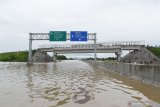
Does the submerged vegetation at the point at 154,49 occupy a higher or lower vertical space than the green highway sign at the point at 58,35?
lower

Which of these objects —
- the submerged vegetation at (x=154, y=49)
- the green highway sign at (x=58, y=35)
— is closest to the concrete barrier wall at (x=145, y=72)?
the green highway sign at (x=58, y=35)

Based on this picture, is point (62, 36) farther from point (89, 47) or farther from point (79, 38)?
point (89, 47)

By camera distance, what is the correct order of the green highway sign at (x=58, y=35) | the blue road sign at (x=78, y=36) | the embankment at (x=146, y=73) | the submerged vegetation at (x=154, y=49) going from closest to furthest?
the embankment at (x=146, y=73) < the blue road sign at (x=78, y=36) < the green highway sign at (x=58, y=35) < the submerged vegetation at (x=154, y=49)

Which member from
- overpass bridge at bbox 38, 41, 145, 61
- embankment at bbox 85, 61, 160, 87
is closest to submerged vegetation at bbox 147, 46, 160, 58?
overpass bridge at bbox 38, 41, 145, 61

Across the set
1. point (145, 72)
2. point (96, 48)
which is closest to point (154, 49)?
point (96, 48)

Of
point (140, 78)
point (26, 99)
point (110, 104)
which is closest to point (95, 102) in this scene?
point (110, 104)

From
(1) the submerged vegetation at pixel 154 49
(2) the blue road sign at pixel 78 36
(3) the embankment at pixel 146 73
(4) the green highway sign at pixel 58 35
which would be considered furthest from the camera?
(1) the submerged vegetation at pixel 154 49

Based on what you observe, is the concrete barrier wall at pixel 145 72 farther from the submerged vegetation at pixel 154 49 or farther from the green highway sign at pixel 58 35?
the submerged vegetation at pixel 154 49

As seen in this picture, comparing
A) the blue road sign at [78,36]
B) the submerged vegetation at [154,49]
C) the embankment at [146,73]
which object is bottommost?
the embankment at [146,73]

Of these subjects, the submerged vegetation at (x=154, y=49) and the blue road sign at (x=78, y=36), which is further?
the submerged vegetation at (x=154, y=49)

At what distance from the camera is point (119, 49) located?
102062 mm

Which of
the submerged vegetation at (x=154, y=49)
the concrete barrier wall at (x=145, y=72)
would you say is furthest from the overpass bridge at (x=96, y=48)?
the concrete barrier wall at (x=145, y=72)

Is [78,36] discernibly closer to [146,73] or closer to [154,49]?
[154,49]

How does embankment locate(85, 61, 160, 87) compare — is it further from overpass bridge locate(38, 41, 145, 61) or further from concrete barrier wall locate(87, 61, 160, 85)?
overpass bridge locate(38, 41, 145, 61)
